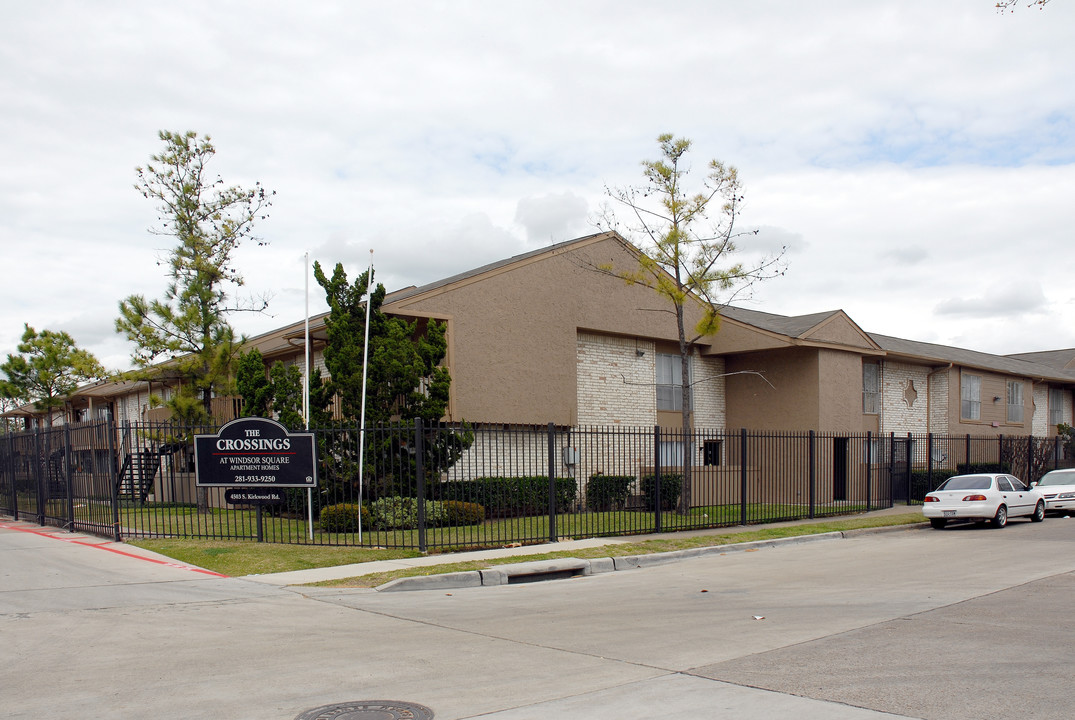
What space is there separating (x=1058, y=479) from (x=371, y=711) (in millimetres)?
25635

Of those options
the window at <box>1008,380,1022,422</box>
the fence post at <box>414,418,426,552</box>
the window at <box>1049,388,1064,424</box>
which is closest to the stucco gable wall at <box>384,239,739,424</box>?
the fence post at <box>414,418,426,552</box>

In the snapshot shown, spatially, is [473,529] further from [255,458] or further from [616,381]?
[616,381]

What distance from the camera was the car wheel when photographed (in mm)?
20922

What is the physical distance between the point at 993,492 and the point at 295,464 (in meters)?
16.0

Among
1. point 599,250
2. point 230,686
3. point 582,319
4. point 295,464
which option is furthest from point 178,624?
point 599,250

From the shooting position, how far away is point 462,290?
72.8 ft

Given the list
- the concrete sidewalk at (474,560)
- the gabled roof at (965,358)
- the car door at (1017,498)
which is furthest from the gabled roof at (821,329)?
the concrete sidewalk at (474,560)

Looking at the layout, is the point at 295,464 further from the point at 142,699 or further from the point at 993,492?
the point at 993,492

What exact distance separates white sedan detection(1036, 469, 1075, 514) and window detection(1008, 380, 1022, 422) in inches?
553

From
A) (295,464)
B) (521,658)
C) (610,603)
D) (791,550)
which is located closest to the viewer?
(521,658)

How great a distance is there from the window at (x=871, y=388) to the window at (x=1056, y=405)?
17739 millimetres

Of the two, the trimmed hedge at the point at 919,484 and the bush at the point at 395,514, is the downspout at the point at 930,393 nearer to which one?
the trimmed hedge at the point at 919,484

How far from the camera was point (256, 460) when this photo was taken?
1558 cm

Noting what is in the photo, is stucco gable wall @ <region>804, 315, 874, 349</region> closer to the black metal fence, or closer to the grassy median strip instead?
the black metal fence
